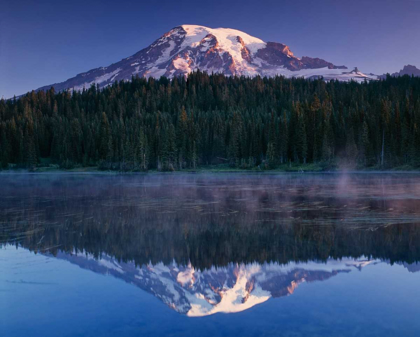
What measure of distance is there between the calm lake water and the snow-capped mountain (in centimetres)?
3

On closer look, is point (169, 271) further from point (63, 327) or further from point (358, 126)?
point (358, 126)

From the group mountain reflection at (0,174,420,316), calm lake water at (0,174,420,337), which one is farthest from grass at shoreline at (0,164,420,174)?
calm lake water at (0,174,420,337)

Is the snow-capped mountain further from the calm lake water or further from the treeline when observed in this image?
the treeline

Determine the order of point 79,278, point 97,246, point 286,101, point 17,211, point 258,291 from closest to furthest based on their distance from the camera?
point 258,291 → point 79,278 → point 97,246 → point 17,211 → point 286,101

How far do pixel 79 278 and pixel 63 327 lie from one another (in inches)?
141

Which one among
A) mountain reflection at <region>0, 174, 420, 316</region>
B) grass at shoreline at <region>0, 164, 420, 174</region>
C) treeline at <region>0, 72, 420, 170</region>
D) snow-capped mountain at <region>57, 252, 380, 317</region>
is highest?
treeline at <region>0, 72, 420, 170</region>

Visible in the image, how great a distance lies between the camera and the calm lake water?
864cm

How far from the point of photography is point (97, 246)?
15.6 metres

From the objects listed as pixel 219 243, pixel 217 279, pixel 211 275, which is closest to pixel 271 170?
pixel 219 243

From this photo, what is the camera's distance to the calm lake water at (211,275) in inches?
340

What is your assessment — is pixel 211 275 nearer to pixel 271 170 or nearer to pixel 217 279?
pixel 217 279

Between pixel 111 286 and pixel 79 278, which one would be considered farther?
pixel 79 278

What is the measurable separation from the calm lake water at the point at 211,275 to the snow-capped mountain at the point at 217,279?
3cm

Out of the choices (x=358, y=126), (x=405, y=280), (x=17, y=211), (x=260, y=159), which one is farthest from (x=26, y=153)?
(x=405, y=280)
